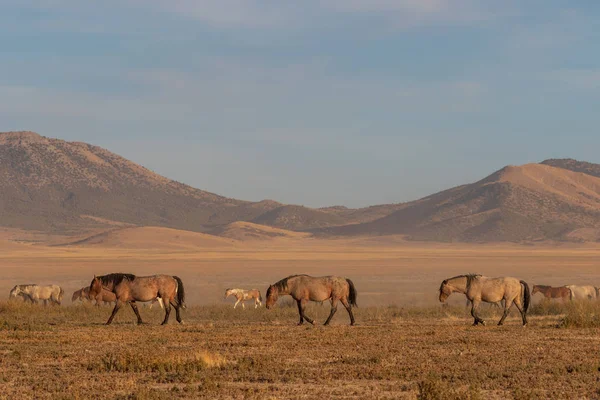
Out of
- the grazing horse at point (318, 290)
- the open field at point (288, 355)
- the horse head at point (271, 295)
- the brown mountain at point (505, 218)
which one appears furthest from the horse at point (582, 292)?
the brown mountain at point (505, 218)

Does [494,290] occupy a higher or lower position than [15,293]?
higher

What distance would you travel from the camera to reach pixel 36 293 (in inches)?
1459

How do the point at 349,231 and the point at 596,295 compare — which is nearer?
the point at 596,295

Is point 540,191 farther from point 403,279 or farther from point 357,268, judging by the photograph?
point 403,279

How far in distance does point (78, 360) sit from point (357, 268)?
5718cm

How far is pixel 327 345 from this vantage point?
68.5 ft

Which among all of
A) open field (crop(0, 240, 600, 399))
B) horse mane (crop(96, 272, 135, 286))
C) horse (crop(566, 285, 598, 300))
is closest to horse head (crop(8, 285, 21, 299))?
open field (crop(0, 240, 600, 399))

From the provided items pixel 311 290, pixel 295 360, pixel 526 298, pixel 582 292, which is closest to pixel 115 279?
pixel 311 290

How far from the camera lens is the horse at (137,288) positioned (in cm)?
2644

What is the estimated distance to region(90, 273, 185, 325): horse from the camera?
2644cm

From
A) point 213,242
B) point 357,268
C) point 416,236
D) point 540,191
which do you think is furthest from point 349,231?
point 357,268

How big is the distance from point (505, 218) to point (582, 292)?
13512 cm

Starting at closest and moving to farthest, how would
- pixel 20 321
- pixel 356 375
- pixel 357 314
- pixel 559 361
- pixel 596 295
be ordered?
pixel 356 375 < pixel 559 361 < pixel 20 321 < pixel 357 314 < pixel 596 295

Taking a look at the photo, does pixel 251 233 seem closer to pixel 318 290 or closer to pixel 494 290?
pixel 318 290
